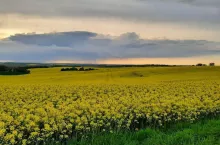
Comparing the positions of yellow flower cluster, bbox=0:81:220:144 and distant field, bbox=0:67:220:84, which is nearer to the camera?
yellow flower cluster, bbox=0:81:220:144

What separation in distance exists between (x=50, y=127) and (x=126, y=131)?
113 inches

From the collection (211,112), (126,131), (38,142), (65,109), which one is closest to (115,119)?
(126,131)

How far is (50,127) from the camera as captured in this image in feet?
35.1

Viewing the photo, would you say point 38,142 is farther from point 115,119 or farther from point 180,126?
point 180,126

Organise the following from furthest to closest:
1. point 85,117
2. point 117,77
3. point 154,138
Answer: point 117,77
point 85,117
point 154,138

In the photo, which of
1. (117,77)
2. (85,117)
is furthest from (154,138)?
(117,77)

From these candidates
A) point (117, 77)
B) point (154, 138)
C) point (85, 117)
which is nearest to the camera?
point (154, 138)

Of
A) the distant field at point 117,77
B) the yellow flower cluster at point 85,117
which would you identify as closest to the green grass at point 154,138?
the yellow flower cluster at point 85,117

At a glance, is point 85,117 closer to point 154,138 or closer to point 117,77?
point 154,138

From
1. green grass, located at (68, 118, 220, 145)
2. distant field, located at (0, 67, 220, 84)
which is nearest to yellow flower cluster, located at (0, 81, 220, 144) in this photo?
green grass, located at (68, 118, 220, 145)

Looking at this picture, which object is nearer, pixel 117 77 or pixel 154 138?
pixel 154 138

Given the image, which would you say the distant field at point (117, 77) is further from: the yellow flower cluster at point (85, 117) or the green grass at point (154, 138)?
the green grass at point (154, 138)

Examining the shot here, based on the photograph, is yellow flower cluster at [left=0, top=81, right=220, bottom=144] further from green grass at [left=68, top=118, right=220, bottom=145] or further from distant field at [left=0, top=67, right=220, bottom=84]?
distant field at [left=0, top=67, right=220, bottom=84]

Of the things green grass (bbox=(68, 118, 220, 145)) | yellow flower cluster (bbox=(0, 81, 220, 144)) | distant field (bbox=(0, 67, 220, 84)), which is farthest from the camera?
distant field (bbox=(0, 67, 220, 84))
